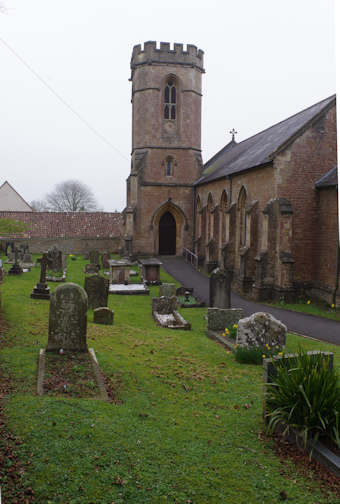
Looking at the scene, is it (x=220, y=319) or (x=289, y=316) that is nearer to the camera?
(x=220, y=319)

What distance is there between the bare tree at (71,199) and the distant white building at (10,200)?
13650 millimetres

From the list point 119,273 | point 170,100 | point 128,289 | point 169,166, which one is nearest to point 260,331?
point 128,289

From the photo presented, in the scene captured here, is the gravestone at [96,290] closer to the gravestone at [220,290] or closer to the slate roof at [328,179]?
the gravestone at [220,290]

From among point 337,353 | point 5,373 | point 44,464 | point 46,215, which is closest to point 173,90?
point 46,215

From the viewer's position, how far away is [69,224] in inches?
1563

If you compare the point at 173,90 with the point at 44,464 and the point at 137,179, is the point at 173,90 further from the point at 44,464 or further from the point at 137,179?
the point at 44,464

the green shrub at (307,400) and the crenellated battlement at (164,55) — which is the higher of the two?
the crenellated battlement at (164,55)

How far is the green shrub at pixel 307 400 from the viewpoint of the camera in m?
4.71

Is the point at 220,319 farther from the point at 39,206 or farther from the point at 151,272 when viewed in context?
the point at 39,206

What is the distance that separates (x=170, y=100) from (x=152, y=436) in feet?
95.0

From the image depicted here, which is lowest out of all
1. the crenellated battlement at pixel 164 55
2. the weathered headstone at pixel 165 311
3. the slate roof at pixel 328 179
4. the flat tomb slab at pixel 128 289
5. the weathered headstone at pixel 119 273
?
A: the weathered headstone at pixel 165 311

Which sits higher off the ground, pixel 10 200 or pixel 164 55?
pixel 164 55

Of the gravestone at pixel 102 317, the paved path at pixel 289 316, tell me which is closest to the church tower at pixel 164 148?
the paved path at pixel 289 316

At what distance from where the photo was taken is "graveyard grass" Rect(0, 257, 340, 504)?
391 cm
